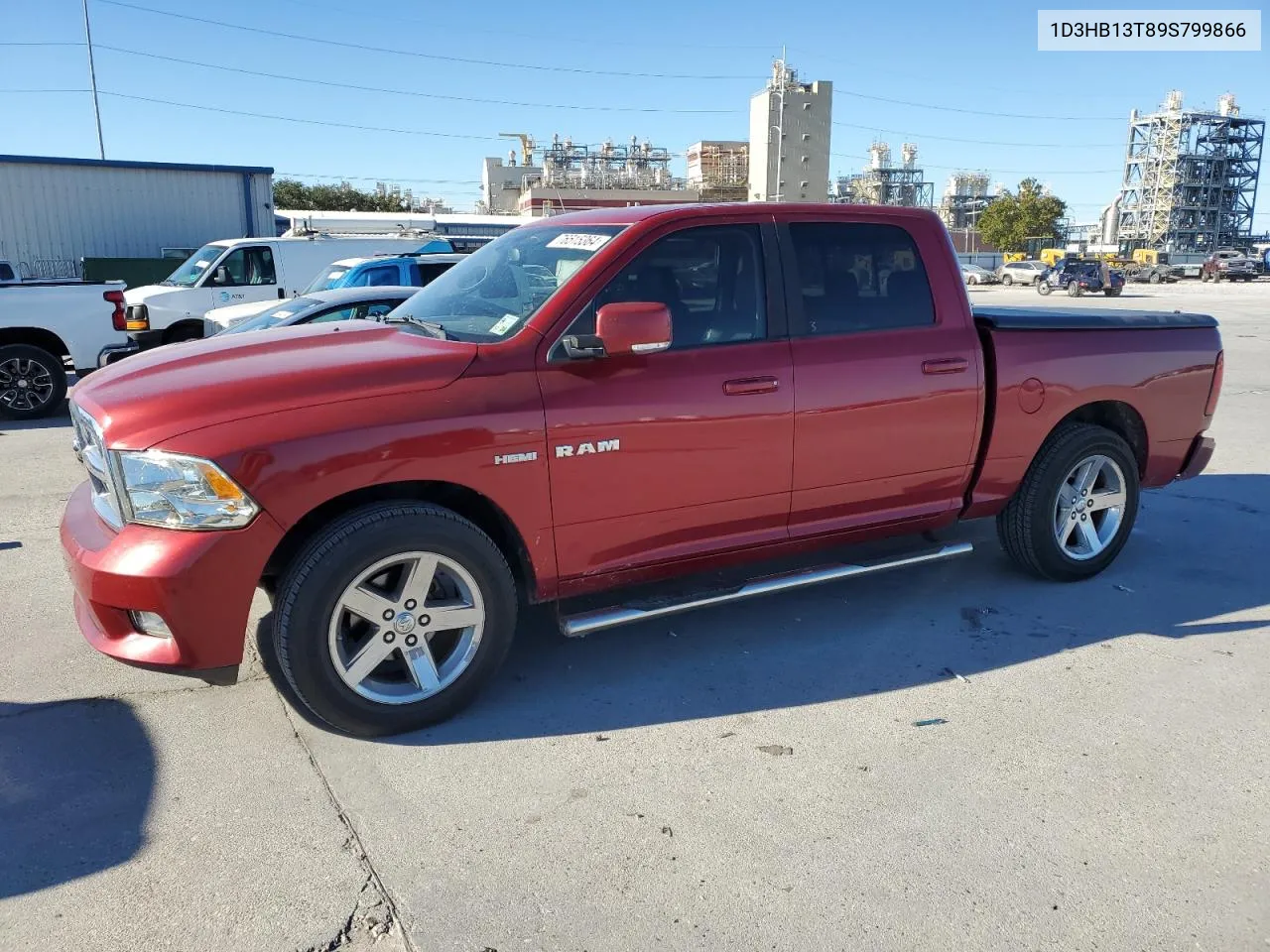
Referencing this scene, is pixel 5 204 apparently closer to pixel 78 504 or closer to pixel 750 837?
pixel 78 504

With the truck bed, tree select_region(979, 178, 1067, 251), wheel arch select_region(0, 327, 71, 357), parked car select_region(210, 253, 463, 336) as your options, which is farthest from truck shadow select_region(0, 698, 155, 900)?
tree select_region(979, 178, 1067, 251)

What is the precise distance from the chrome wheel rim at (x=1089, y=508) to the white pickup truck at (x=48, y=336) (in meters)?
9.76

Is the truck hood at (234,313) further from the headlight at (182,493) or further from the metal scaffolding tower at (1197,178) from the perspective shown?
the metal scaffolding tower at (1197,178)

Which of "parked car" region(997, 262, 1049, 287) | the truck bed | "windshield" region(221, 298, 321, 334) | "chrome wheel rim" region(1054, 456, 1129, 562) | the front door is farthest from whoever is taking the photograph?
"parked car" region(997, 262, 1049, 287)

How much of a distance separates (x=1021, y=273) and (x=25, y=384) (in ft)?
197

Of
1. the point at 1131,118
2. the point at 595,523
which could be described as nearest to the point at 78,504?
the point at 595,523

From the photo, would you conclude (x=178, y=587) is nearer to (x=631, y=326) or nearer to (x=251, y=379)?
(x=251, y=379)

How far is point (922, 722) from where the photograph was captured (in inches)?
140

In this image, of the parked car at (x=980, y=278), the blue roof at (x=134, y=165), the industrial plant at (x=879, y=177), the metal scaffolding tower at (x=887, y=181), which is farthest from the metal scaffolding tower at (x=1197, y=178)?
the blue roof at (x=134, y=165)

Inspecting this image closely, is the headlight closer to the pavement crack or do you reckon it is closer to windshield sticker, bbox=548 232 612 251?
the pavement crack

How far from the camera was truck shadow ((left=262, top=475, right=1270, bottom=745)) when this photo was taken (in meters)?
3.70

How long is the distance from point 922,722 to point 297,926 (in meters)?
2.27

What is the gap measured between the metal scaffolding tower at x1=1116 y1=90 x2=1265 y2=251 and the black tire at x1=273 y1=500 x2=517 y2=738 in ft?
394

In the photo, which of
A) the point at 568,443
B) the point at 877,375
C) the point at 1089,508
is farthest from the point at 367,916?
the point at 1089,508
